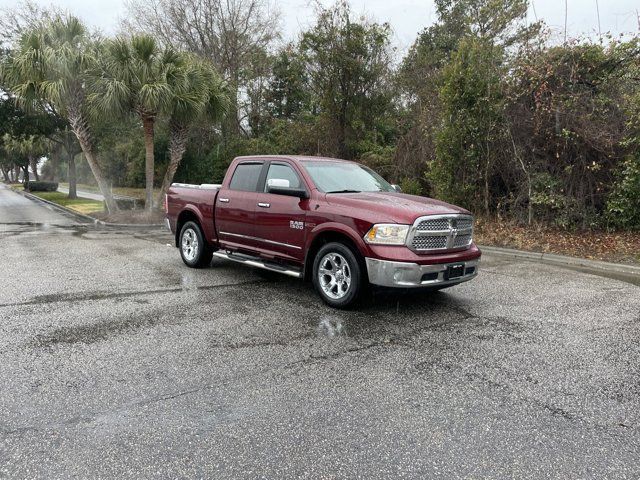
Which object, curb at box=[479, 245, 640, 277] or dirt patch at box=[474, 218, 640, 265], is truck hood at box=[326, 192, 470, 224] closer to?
curb at box=[479, 245, 640, 277]

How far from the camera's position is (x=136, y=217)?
17.1m

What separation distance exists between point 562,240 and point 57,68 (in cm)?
1568

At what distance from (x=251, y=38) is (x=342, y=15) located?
12.7 metres

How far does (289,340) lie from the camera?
4.62 meters

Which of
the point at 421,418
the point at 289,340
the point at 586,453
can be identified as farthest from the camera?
the point at 289,340

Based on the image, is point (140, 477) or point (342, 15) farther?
point (342, 15)

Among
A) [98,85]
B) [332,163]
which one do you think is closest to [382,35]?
[98,85]

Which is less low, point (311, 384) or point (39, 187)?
point (39, 187)

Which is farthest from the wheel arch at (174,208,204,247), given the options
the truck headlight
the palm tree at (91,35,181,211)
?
Answer: the palm tree at (91,35,181,211)

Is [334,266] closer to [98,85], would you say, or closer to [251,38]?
[98,85]

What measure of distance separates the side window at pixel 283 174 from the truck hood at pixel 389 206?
2.32 feet

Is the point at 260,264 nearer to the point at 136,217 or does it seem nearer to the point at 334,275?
the point at 334,275

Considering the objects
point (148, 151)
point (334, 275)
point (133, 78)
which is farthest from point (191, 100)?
point (334, 275)

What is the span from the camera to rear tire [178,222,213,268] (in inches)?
314
